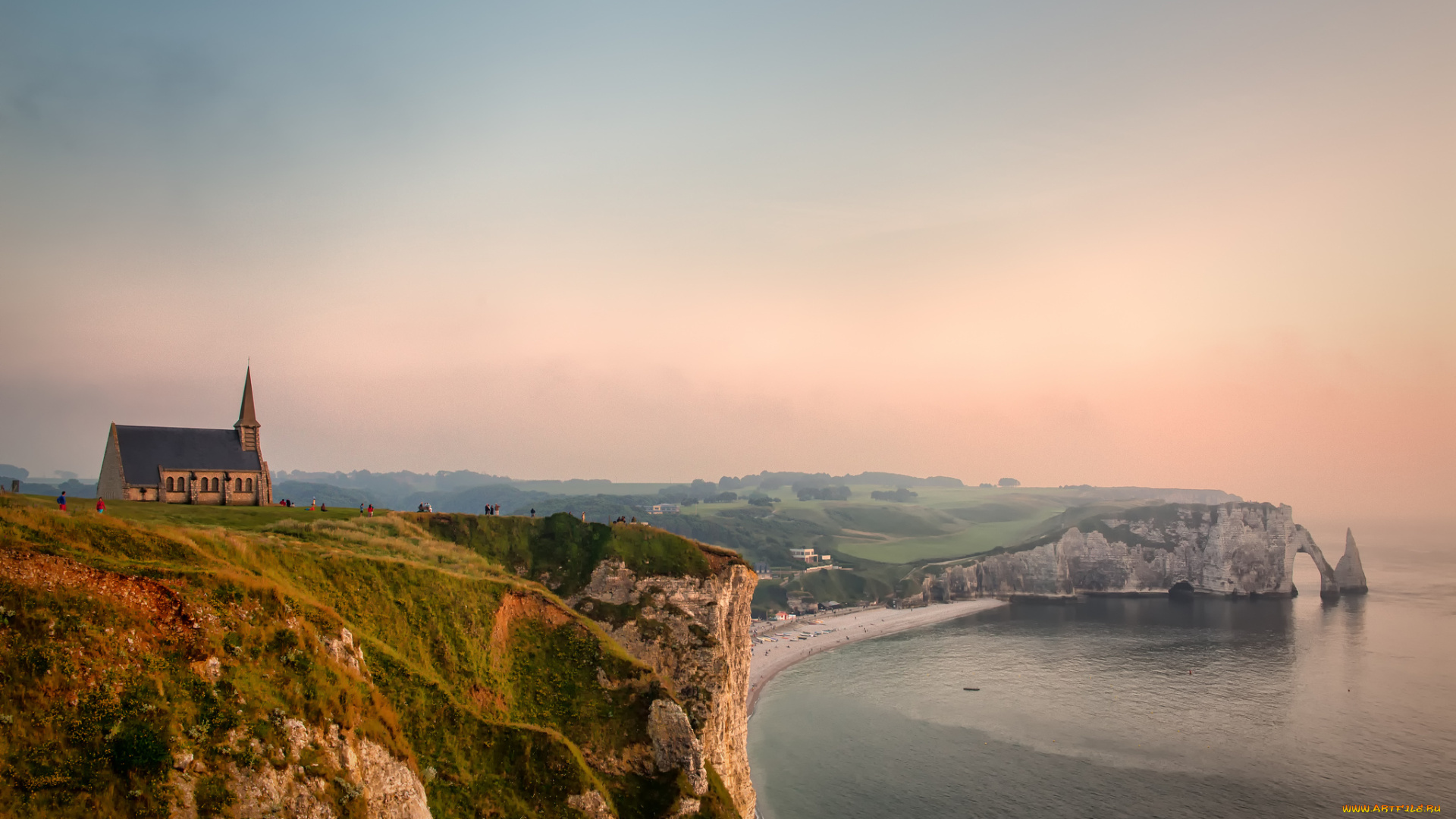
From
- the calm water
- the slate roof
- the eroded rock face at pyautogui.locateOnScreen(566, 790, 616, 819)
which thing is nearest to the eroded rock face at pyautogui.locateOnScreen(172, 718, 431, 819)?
the eroded rock face at pyautogui.locateOnScreen(566, 790, 616, 819)

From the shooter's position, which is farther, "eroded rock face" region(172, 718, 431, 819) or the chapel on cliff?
the chapel on cliff

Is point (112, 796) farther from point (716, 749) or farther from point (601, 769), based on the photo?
point (716, 749)

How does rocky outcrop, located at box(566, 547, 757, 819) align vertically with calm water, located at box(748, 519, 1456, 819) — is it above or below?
above

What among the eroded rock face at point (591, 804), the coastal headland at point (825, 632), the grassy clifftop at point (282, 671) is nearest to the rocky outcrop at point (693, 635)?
the grassy clifftop at point (282, 671)

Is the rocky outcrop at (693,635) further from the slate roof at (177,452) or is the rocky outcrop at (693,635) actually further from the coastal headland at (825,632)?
the coastal headland at (825,632)

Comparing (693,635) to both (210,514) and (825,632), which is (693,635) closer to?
(210,514)

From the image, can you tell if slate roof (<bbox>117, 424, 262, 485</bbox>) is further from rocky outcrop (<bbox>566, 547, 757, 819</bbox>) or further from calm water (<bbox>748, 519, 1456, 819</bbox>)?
calm water (<bbox>748, 519, 1456, 819</bbox>)
